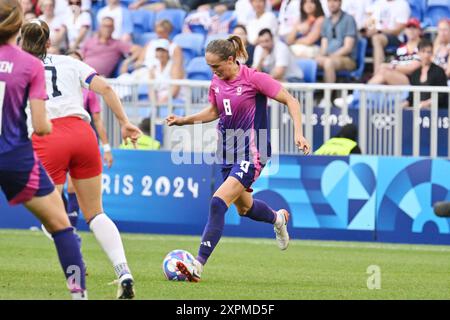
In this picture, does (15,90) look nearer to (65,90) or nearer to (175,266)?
(65,90)

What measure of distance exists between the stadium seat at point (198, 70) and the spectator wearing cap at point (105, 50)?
61.1 inches

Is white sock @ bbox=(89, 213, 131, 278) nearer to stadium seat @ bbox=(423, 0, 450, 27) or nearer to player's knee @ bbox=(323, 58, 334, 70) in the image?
player's knee @ bbox=(323, 58, 334, 70)

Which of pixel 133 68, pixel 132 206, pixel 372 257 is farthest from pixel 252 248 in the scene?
pixel 133 68

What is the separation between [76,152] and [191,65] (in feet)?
37.6

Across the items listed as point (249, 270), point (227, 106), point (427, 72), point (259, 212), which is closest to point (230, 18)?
point (427, 72)

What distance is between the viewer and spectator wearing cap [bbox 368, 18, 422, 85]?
1905 cm

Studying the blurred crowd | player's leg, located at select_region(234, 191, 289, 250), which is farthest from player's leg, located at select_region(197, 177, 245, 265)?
the blurred crowd

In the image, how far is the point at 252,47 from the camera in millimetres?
20453

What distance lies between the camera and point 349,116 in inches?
685

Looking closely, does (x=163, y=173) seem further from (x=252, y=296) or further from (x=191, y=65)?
(x=252, y=296)

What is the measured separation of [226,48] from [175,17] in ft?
38.2

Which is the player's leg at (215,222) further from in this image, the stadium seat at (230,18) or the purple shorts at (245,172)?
the stadium seat at (230,18)

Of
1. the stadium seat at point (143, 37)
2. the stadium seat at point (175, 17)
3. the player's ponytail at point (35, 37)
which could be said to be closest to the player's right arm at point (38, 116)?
the player's ponytail at point (35, 37)

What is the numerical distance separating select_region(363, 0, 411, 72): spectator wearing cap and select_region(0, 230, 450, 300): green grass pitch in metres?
5.08
